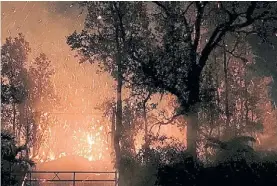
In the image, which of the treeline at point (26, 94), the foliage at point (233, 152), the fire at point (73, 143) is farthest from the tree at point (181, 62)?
the fire at point (73, 143)

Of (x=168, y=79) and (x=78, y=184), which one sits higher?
(x=168, y=79)

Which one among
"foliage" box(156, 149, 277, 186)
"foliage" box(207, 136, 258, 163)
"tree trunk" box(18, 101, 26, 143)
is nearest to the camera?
"foliage" box(156, 149, 277, 186)

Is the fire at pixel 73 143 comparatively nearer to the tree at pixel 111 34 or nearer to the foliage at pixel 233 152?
the tree at pixel 111 34

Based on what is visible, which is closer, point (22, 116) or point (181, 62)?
point (181, 62)

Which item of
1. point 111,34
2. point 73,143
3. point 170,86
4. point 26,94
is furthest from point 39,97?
point 73,143

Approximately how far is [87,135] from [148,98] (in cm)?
11402

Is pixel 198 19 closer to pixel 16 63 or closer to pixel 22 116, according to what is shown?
pixel 16 63

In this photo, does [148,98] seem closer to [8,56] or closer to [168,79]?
[168,79]

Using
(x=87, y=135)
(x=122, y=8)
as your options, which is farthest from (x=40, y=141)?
(x=87, y=135)

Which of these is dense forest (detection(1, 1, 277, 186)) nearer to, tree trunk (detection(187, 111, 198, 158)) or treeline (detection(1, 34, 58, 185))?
tree trunk (detection(187, 111, 198, 158))

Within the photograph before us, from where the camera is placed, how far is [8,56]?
43.5 metres

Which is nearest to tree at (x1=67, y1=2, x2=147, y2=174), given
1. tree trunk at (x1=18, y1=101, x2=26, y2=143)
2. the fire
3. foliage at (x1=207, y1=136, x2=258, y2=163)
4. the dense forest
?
the dense forest

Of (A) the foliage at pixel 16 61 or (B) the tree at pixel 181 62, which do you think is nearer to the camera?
(B) the tree at pixel 181 62

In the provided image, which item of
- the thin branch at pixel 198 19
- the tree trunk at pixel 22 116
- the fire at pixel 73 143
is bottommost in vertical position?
the fire at pixel 73 143
